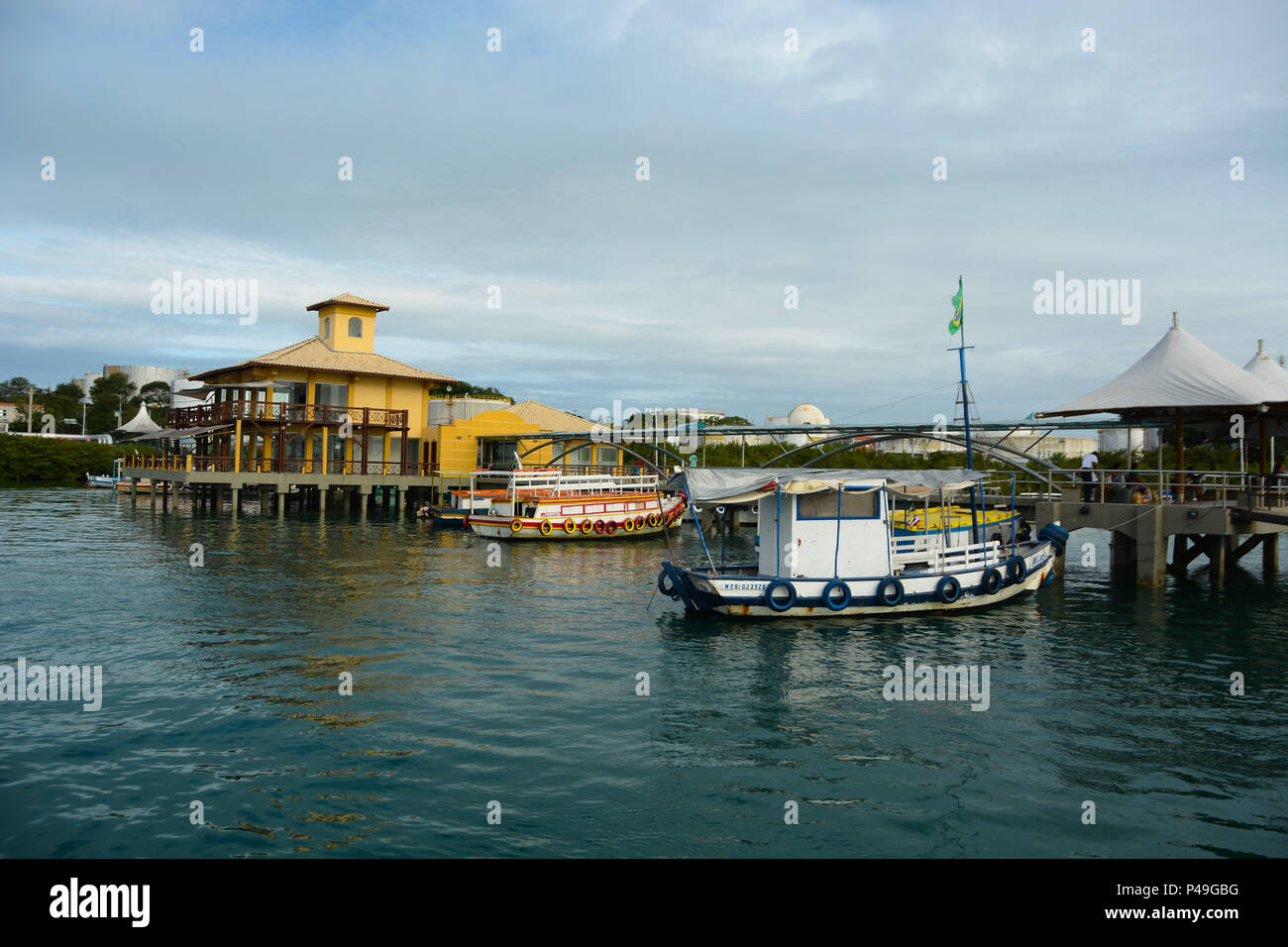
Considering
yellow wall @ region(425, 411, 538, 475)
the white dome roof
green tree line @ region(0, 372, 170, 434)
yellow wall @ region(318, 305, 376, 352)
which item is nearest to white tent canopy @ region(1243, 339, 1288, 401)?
yellow wall @ region(425, 411, 538, 475)

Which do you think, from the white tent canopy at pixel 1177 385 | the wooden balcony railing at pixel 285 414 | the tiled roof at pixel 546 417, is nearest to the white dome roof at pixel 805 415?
the tiled roof at pixel 546 417

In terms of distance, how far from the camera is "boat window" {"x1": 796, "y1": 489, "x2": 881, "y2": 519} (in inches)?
938

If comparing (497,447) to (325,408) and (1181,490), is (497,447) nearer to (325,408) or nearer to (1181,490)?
(325,408)

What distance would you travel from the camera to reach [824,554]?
23953 mm

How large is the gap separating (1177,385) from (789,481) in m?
15.5

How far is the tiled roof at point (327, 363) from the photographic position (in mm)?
57875

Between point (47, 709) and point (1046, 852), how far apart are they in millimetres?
15370

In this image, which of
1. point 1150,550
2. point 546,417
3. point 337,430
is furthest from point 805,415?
point 1150,550

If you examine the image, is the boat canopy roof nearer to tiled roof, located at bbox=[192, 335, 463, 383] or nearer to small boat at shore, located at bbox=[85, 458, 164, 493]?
tiled roof, located at bbox=[192, 335, 463, 383]

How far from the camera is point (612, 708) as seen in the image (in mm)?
15766

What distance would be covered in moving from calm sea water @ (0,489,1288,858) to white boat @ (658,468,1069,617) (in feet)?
2.33

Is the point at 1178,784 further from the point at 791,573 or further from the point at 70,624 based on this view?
the point at 70,624

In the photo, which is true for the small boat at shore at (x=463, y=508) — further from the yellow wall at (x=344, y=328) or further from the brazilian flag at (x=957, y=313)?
the brazilian flag at (x=957, y=313)

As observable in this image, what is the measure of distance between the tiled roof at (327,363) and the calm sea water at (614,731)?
32.7 metres
